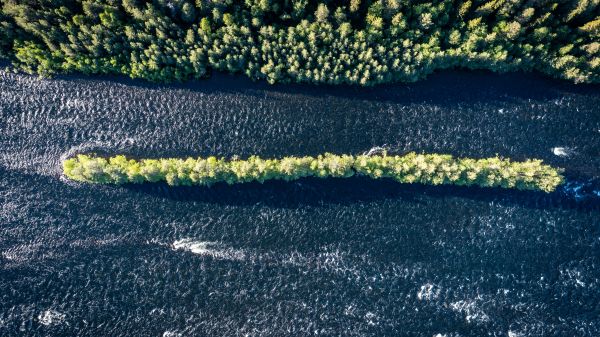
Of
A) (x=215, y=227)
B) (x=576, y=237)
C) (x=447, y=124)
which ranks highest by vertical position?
(x=447, y=124)

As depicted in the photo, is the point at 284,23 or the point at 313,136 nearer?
the point at 284,23

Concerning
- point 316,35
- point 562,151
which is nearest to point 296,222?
point 316,35

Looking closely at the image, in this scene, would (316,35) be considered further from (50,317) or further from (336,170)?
(50,317)

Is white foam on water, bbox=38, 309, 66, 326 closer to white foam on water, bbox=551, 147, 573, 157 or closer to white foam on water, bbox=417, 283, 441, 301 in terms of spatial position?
white foam on water, bbox=417, 283, 441, 301

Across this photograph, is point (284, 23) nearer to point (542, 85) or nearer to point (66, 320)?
point (542, 85)

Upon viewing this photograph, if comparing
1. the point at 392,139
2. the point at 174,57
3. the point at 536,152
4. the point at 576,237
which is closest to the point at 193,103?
the point at 174,57

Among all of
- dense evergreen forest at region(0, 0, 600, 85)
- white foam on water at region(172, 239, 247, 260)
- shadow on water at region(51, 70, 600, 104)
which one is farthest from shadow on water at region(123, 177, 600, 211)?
dense evergreen forest at region(0, 0, 600, 85)
